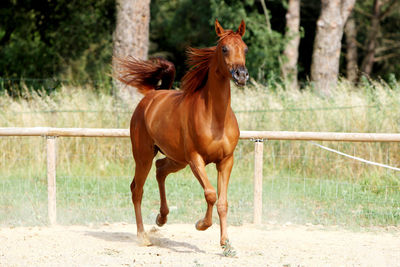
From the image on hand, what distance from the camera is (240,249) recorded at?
573 centimetres

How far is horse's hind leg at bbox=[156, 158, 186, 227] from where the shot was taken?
618cm

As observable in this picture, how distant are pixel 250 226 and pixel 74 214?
7.85 feet

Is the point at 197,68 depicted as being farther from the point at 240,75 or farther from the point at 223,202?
the point at 223,202

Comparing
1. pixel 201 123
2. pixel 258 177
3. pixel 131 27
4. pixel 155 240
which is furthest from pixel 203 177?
pixel 131 27

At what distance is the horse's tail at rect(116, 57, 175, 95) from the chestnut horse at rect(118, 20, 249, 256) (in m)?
0.46

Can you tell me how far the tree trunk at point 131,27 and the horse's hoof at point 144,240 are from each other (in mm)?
6033

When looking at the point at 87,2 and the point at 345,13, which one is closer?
the point at 345,13

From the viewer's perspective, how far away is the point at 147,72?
660 cm

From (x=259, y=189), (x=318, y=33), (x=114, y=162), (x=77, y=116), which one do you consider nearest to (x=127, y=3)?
(x=77, y=116)

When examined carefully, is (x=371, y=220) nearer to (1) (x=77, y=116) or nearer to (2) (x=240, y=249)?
(2) (x=240, y=249)

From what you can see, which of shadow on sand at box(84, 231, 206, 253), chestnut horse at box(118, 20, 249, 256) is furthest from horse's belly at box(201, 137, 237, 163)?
shadow on sand at box(84, 231, 206, 253)

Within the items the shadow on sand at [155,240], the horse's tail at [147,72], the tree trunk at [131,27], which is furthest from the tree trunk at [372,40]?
the shadow on sand at [155,240]

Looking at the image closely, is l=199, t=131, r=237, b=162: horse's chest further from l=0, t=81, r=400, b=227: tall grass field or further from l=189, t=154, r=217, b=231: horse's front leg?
l=0, t=81, r=400, b=227: tall grass field

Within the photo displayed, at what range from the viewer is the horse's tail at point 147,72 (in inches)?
259
